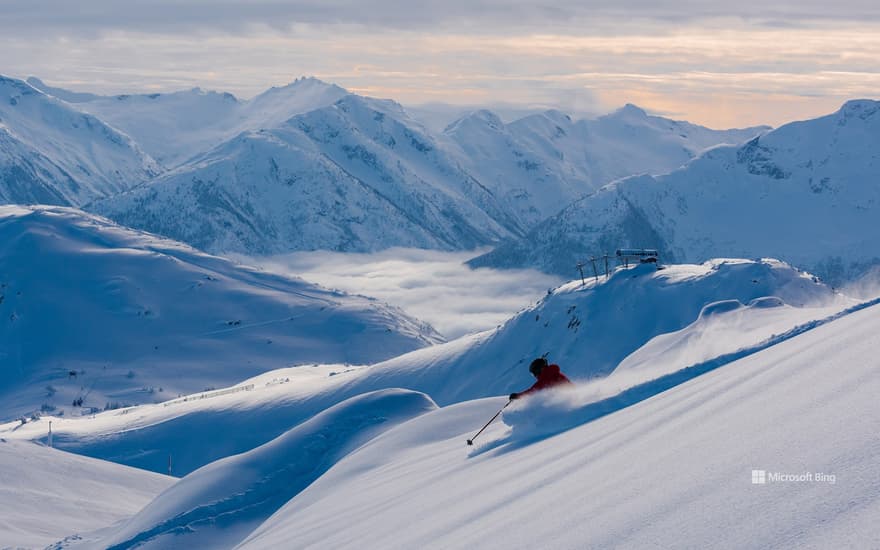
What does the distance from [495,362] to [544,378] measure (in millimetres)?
46121

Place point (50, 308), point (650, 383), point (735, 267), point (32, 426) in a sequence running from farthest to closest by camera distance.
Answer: point (50, 308)
point (32, 426)
point (735, 267)
point (650, 383)

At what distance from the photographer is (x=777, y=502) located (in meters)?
5.68

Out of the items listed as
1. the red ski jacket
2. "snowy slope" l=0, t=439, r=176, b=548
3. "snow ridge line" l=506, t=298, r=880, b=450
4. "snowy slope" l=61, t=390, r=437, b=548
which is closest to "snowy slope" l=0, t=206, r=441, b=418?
"snowy slope" l=0, t=439, r=176, b=548

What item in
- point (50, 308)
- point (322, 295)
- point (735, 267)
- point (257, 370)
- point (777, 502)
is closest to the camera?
point (777, 502)

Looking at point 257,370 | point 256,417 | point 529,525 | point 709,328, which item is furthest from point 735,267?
point 257,370

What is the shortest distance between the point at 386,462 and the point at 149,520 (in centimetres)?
465

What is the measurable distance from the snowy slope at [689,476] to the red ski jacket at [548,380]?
869 mm

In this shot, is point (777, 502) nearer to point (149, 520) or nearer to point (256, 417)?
point (149, 520)

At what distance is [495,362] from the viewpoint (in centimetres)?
5997

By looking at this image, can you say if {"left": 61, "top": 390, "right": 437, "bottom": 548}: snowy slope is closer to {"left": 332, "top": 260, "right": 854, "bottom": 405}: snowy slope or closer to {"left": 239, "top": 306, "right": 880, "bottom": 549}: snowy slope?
{"left": 239, "top": 306, "right": 880, "bottom": 549}: snowy slope

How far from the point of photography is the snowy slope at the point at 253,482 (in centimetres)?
1728

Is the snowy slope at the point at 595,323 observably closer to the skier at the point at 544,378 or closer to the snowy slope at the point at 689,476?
the skier at the point at 544,378

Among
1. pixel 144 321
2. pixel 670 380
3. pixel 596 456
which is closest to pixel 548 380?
pixel 670 380

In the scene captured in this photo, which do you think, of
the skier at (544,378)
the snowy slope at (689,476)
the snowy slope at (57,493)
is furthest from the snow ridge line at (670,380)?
the snowy slope at (57,493)
